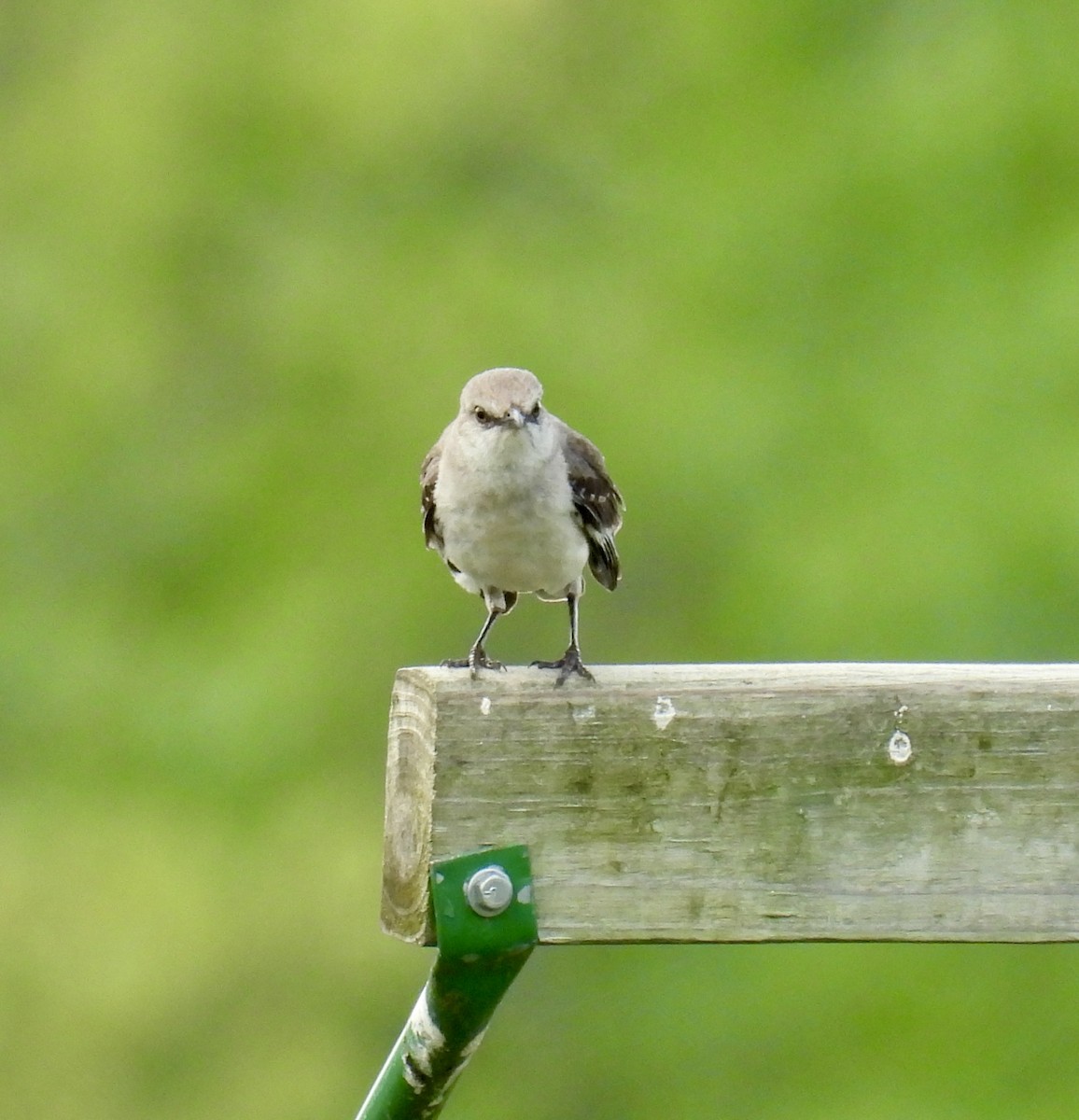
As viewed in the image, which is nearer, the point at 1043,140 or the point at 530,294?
the point at 1043,140

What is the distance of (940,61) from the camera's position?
34.8 ft

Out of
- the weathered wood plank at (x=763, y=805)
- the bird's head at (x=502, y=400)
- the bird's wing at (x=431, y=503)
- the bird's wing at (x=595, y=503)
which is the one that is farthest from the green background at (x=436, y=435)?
the weathered wood plank at (x=763, y=805)

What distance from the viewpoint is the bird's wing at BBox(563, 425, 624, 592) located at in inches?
222

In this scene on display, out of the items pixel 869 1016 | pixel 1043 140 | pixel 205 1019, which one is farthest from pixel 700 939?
pixel 205 1019

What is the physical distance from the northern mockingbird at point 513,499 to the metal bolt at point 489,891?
232 cm

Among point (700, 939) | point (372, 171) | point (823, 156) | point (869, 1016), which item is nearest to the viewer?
point (700, 939)

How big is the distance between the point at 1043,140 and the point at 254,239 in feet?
15.6

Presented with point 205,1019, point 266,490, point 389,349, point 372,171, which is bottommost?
point 205,1019

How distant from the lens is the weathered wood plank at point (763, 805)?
311 centimetres

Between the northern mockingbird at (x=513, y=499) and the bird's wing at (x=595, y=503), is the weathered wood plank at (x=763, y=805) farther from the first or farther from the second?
the bird's wing at (x=595, y=503)

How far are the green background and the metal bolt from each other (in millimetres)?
6755

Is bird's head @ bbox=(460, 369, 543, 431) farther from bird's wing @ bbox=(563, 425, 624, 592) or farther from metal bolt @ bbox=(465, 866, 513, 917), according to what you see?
metal bolt @ bbox=(465, 866, 513, 917)

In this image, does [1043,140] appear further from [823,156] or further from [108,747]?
[108,747]

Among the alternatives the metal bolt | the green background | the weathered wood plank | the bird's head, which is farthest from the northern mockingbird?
the green background
